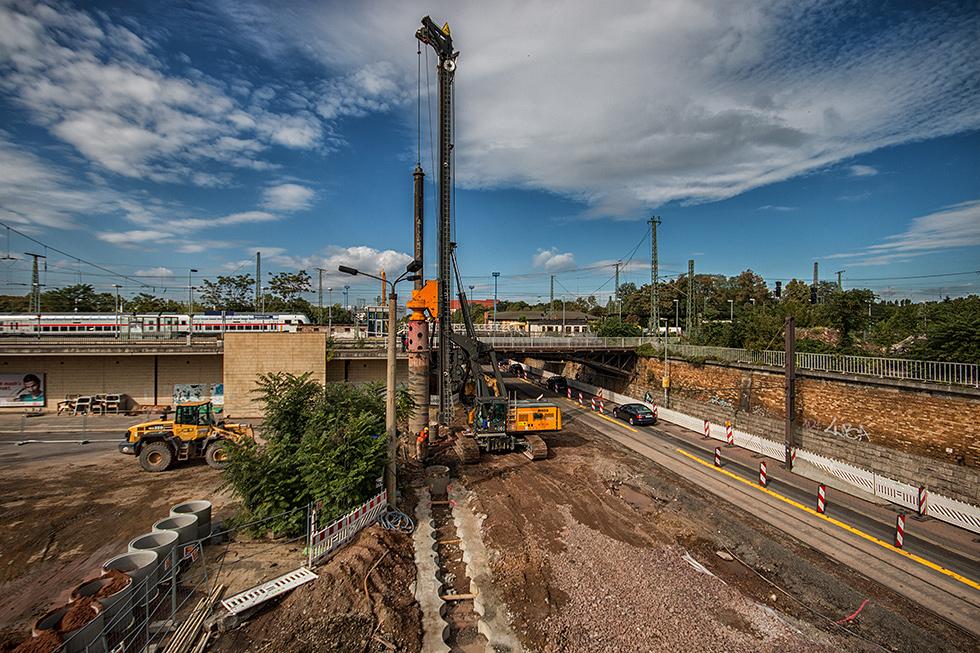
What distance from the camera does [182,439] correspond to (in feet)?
63.2

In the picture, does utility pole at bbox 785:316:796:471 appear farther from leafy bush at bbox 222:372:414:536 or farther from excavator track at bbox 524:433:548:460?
leafy bush at bbox 222:372:414:536

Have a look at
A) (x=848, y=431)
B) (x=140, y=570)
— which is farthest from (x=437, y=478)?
(x=848, y=431)

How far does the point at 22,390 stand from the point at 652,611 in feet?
145

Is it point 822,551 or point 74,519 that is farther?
point 74,519

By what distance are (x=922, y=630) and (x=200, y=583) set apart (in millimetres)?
17302

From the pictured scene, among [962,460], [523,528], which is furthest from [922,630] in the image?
[962,460]

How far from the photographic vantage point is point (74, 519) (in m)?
14.0

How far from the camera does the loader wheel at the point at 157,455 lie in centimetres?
1862

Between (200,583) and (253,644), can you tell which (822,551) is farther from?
(200,583)

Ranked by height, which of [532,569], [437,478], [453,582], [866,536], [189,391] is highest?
[189,391]

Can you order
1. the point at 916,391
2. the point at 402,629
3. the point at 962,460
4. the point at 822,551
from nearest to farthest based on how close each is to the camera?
the point at 402,629
the point at 822,551
the point at 962,460
the point at 916,391

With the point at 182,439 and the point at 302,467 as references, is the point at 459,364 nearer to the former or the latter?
the point at 302,467

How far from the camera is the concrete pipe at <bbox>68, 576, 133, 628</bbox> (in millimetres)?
7809

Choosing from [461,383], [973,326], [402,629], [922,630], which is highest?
[973,326]
